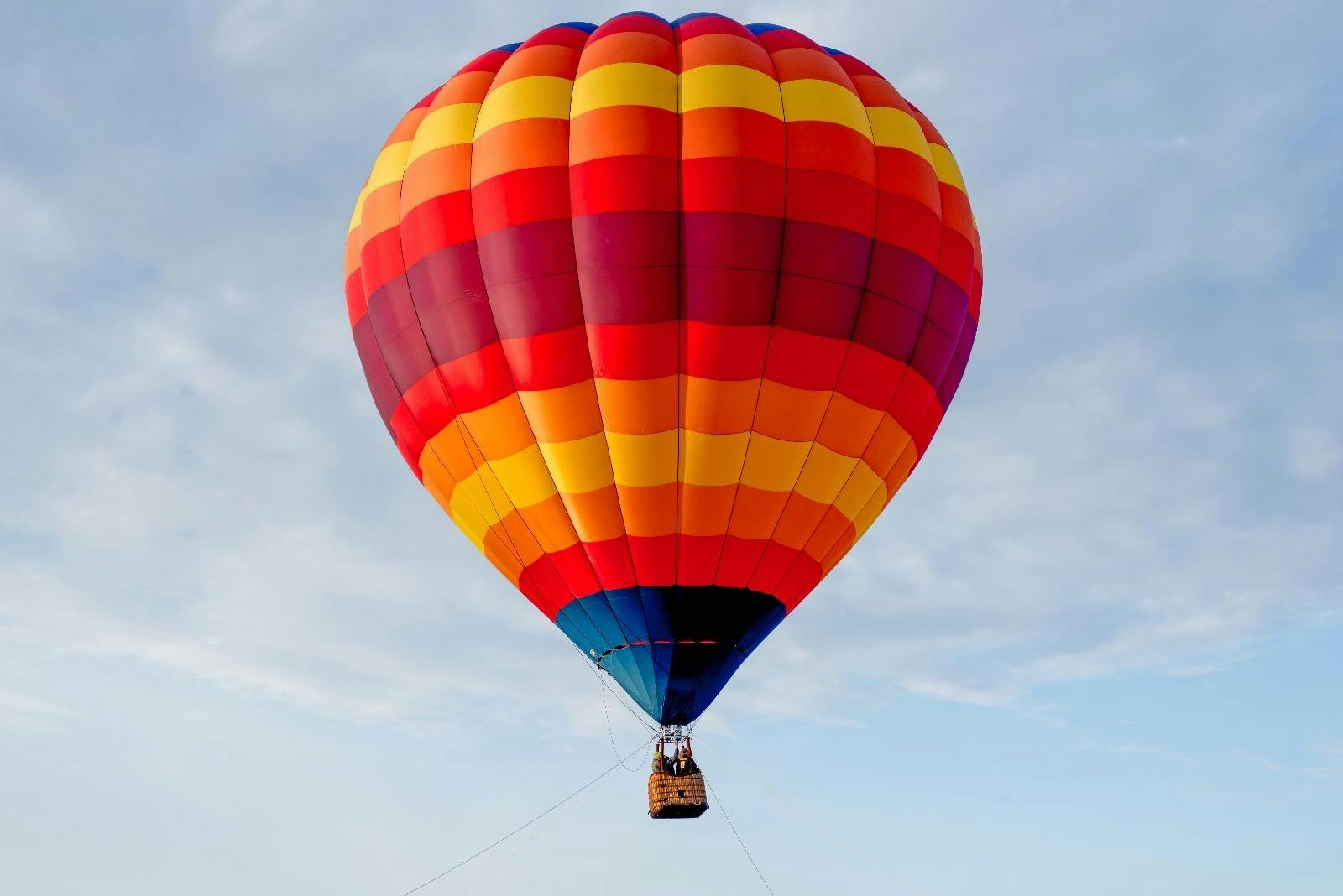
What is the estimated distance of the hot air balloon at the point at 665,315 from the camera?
532 inches

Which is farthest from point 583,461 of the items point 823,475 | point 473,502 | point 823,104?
point 823,104

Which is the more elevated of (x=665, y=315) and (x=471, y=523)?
(x=665, y=315)

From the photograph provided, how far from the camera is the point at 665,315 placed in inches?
531

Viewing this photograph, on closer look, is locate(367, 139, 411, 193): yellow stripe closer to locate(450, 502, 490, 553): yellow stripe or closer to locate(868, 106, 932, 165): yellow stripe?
locate(450, 502, 490, 553): yellow stripe

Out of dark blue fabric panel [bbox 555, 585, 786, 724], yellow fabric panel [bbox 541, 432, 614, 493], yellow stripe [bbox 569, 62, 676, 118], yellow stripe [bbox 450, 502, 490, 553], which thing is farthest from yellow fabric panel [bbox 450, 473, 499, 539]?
yellow stripe [bbox 569, 62, 676, 118]

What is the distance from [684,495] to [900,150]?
4.24 metres

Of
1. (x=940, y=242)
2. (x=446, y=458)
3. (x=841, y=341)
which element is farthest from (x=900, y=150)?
(x=446, y=458)

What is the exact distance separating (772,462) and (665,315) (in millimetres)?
1833

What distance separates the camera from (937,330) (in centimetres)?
1484

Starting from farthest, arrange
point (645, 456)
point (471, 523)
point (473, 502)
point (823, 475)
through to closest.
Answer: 1. point (471, 523)
2. point (473, 502)
3. point (823, 475)
4. point (645, 456)

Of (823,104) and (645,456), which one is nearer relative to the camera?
(645,456)

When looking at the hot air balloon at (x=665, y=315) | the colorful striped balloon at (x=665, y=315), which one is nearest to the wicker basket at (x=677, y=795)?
the hot air balloon at (x=665, y=315)

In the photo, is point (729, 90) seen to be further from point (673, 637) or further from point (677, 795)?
point (677, 795)

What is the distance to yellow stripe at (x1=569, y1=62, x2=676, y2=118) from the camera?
45.3ft
